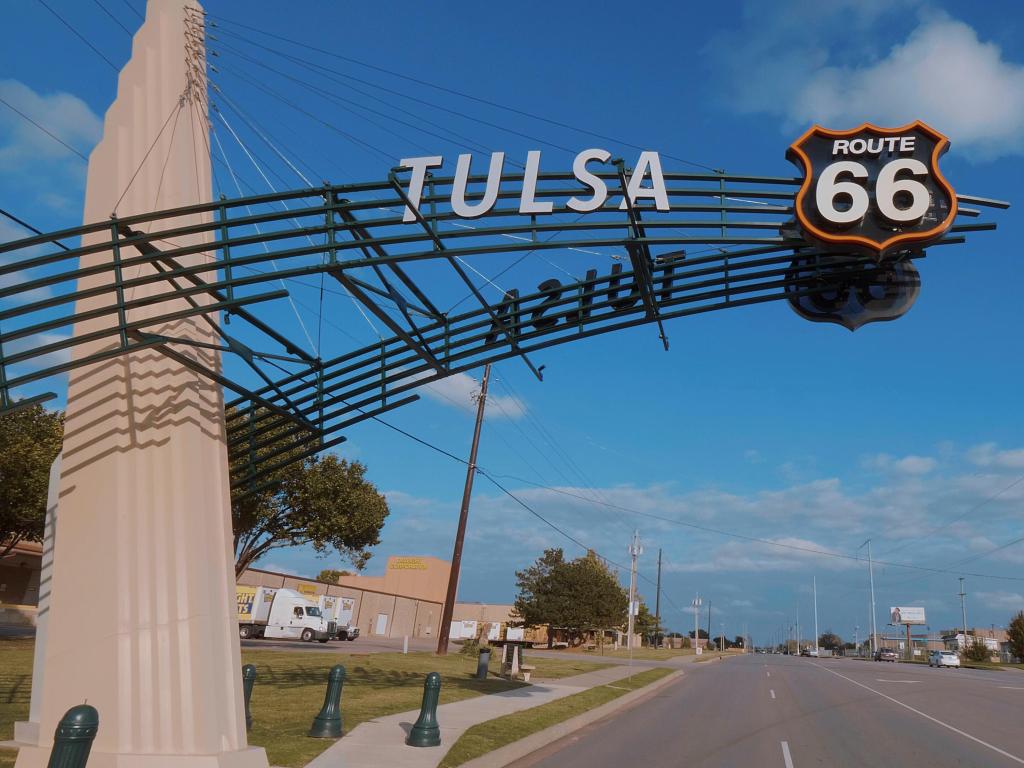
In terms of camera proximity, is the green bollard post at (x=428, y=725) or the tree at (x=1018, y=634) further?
the tree at (x=1018, y=634)

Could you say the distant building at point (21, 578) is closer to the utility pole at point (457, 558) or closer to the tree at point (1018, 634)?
the utility pole at point (457, 558)

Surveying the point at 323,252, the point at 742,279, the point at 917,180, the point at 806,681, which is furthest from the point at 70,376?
the point at 806,681

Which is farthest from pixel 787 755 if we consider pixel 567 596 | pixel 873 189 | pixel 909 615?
pixel 909 615

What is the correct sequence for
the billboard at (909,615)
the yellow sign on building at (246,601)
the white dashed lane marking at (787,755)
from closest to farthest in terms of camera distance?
the white dashed lane marking at (787,755) < the yellow sign on building at (246,601) < the billboard at (909,615)

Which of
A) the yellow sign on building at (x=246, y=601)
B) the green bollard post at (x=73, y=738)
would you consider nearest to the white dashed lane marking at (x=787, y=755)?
the green bollard post at (x=73, y=738)

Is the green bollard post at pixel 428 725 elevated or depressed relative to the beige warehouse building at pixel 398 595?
depressed

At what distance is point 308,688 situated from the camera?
17.5 m

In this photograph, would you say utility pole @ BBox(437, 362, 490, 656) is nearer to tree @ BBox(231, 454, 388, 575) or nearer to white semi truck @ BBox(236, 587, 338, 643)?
tree @ BBox(231, 454, 388, 575)

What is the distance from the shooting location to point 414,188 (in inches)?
406

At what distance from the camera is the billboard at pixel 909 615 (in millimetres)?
125488

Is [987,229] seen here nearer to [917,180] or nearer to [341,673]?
[917,180]

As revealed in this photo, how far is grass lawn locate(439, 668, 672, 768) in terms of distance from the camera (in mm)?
10977

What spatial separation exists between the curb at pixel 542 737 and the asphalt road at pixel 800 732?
0.20m

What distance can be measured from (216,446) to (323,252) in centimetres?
265
